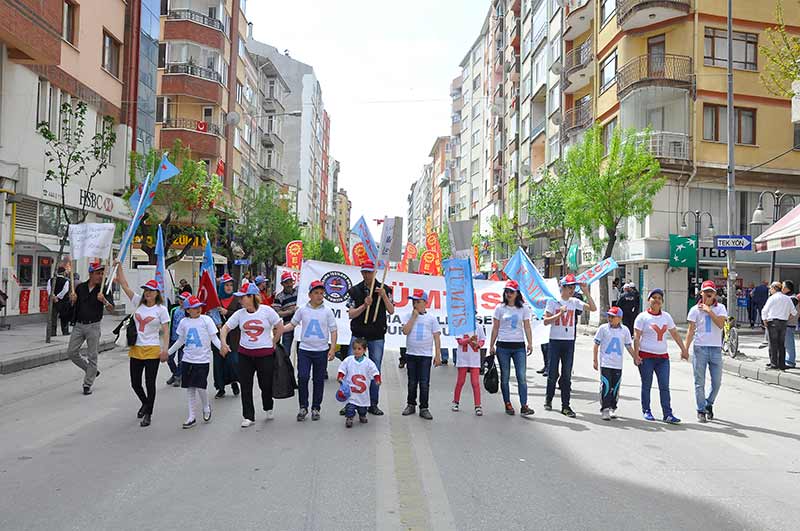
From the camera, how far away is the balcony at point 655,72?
97.8ft

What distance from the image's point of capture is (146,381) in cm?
866

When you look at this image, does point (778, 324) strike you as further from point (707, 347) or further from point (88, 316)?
point (88, 316)

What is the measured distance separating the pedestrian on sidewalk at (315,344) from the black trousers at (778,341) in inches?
400

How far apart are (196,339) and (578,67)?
106 feet

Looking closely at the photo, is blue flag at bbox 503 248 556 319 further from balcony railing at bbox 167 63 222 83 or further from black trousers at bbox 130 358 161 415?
balcony railing at bbox 167 63 222 83

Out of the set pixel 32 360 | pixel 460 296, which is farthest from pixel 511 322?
pixel 32 360

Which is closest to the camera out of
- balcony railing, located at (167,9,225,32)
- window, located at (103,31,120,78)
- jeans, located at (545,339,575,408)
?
jeans, located at (545,339,575,408)

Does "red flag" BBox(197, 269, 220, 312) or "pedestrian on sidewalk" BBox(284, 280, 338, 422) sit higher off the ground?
"red flag" BBox(197, 269, 220, 312)

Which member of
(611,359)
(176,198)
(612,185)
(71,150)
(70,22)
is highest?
(70,22)

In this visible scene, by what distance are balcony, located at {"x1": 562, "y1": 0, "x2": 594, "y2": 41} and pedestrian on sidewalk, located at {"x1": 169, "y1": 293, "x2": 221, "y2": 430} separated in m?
32.5

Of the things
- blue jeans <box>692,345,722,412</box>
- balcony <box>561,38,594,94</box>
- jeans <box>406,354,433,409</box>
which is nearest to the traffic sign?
blue jeans <box>692,345,722,412</box>

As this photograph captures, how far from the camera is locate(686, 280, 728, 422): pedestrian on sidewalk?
9.45 metres

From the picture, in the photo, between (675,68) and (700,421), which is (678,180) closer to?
(675,68)

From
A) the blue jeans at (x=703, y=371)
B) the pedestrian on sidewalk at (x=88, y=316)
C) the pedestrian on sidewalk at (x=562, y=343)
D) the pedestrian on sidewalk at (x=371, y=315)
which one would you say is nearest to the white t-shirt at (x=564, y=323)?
the pedestrian on sidewalk at (x=562, y=343)
